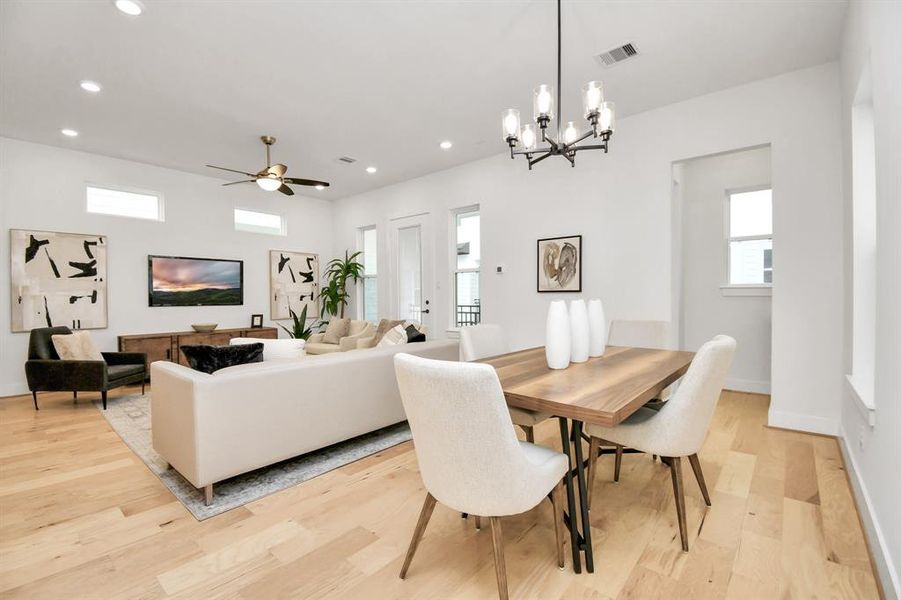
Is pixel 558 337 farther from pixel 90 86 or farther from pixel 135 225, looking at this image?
pixel 135 225

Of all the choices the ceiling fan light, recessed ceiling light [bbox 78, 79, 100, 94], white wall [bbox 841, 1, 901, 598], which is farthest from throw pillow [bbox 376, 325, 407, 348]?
recessed ceiling light [bbox 78, 79, 100, 94]

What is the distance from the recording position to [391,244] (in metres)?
6.40

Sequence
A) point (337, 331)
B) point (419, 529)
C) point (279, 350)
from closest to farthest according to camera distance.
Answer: point (419, 529) → point (279, 350) → point (337, 331)

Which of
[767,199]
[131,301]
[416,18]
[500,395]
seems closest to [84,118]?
[131,301]

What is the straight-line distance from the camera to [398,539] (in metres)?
1.80

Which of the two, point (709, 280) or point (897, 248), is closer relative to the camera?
point (897, 248)

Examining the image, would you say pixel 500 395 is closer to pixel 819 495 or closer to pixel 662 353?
pixel 662 353

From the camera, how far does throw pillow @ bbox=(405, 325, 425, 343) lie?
12.3ft

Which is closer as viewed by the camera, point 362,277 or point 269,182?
point 269,182

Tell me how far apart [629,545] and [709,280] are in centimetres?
376

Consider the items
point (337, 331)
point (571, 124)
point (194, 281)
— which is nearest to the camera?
point (571, 124)

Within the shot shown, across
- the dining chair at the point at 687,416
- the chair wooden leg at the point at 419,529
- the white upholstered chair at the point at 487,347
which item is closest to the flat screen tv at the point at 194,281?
the white upholstered chair at the point at 487,347

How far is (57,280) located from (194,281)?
→ 140cm

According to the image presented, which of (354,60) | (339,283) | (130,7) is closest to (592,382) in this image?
(354,60)
